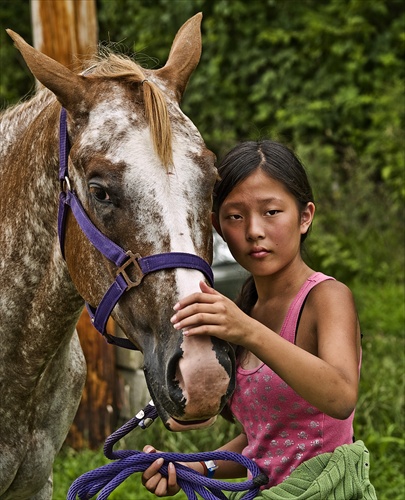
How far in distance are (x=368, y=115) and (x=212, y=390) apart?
22.6 ft

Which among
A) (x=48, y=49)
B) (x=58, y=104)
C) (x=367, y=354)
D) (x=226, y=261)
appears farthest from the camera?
(x=226, y=261)

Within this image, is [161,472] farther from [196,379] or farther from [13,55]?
[13,55]

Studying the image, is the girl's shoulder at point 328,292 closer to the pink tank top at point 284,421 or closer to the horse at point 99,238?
the pink tank top at point 284,421

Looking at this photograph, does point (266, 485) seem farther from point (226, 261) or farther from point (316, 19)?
point (316, 19)

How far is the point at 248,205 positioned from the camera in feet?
7.64

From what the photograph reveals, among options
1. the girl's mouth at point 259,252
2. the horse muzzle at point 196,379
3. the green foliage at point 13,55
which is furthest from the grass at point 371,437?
the green foliage at point 13,55

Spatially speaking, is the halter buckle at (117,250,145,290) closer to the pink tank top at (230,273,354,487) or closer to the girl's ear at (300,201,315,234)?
the pink tank top at (230,273,354,487)

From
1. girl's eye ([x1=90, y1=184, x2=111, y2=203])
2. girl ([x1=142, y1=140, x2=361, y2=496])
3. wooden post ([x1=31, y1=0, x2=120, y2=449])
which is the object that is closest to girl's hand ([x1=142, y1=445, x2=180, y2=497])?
girl ([x1=142, y1=140, x2=361, y2=496])

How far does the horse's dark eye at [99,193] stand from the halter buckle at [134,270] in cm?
16

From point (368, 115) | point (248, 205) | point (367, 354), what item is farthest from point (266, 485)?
point (368, 115)

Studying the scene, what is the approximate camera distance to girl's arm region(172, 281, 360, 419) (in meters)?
1.93

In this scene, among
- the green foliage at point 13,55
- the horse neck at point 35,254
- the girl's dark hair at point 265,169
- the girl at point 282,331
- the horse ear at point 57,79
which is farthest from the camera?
the green foliage at point 13,55

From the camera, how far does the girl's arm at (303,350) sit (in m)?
1.93

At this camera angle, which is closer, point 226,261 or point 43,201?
point 43,201
